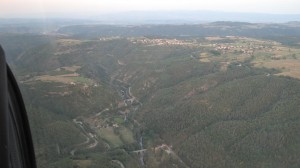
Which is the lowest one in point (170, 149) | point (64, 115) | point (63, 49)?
point (170, 149)

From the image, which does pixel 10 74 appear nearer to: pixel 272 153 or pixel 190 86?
pixel 272 153

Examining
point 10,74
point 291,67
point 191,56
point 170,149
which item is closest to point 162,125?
point 170,149

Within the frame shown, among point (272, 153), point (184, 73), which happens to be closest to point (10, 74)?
point (272, 153)

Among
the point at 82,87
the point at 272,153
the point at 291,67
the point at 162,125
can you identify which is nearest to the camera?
the point at 272,153

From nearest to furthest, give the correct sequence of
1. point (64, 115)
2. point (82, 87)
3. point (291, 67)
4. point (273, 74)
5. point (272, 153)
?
point (272, 153) → point (64, 115) → point (82, 87) → point (273, 74) → point (291, 67)

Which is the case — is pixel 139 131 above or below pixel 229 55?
below

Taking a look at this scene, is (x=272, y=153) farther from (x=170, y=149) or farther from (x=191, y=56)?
(x=191, y=56)

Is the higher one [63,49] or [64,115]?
[63,49]

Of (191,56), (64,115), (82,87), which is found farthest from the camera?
(191,56)

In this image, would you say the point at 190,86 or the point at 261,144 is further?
the point at 190,86
